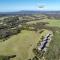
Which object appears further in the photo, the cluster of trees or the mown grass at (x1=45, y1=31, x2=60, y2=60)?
the cluster of trees

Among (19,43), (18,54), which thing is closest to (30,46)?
(19,43)

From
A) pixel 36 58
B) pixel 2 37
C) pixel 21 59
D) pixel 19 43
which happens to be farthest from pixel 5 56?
pixel 2 37

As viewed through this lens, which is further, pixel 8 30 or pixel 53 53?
pixel 8 30

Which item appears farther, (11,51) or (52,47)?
(52,47)

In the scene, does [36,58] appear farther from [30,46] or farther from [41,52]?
[30,46]

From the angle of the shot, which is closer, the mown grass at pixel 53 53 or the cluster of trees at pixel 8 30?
the mown grass at pixel 53 53

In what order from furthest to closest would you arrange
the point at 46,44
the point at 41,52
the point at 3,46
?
1. the point at 46,44
2. the point at 3,46
3. the point at 41,52

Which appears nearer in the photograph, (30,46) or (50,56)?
(50,56)

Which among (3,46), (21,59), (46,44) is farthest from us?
(46,44)

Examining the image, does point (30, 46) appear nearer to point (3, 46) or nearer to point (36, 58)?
point (3, 46)
